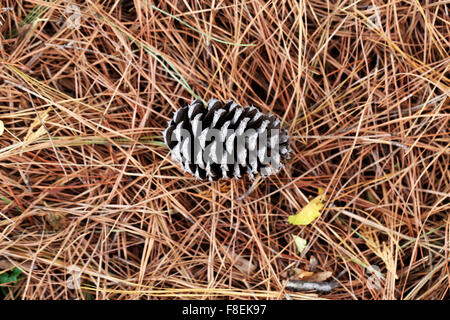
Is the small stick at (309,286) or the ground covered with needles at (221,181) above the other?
the ground covered with needles at (221,181)

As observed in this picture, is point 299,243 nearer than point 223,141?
No

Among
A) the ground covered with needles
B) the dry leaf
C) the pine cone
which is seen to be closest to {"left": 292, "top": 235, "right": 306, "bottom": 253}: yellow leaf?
the ground covered with needles

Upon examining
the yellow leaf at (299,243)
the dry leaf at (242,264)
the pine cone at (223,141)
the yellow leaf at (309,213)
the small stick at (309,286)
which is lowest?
the small stick at (309,286)

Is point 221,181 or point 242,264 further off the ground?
point 221,181

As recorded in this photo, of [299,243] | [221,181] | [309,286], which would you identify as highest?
[221,181]

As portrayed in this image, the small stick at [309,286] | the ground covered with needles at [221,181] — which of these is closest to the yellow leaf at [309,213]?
the ground covered with needles at [221,181]

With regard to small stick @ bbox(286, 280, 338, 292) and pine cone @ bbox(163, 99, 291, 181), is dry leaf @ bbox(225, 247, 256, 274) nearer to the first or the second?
small stick @ bbox(286, 280, 338, 292)

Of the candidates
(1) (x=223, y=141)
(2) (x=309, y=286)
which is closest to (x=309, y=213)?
(2) (x=309, y=286)

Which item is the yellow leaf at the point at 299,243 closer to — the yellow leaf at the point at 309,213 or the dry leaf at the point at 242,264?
the yellow leaf at the point at 309,213

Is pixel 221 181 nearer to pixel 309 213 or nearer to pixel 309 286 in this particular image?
pixel 309 213
